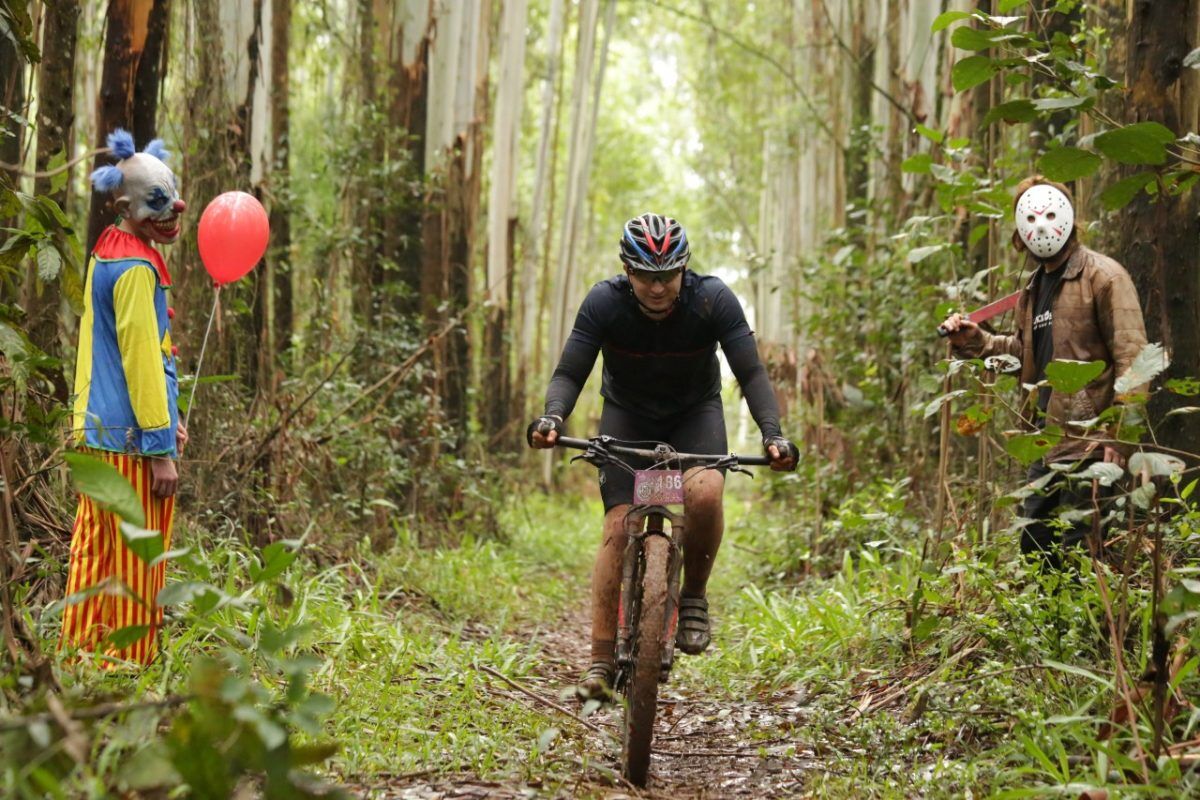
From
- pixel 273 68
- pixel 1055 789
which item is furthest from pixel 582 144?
pixel 1055 789

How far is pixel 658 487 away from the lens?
4.35m

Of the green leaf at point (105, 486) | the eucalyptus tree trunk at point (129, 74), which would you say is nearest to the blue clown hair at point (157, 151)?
the eucalyptus tree trunk at point (129, 74)

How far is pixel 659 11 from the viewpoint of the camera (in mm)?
28047

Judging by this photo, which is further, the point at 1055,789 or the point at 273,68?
the point at 273,68

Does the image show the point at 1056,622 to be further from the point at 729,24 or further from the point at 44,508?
the point at 729,24

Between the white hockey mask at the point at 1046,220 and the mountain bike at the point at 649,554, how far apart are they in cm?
187

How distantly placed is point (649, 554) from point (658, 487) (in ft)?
0.86

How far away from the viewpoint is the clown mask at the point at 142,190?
4352 mm

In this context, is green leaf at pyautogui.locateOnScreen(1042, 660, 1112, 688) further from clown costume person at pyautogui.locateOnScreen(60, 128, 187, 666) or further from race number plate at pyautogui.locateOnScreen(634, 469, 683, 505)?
clown costume person at pyautogui.locateOnScreen(60, 128, 187, 666)

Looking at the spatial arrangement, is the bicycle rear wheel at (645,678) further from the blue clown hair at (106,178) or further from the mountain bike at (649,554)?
the blue clown hair at (106,178)

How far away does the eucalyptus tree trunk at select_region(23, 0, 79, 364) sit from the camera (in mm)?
5109

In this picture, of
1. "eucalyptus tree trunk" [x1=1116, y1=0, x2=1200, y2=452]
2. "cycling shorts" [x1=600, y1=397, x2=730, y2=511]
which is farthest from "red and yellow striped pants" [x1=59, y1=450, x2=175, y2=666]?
"eucalyptus tree trunk" [x1=1116, y1=0, x2=1200, y2=452]

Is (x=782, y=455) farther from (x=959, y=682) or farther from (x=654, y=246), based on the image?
(x=959, y=682)

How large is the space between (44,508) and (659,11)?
84.3 ft
